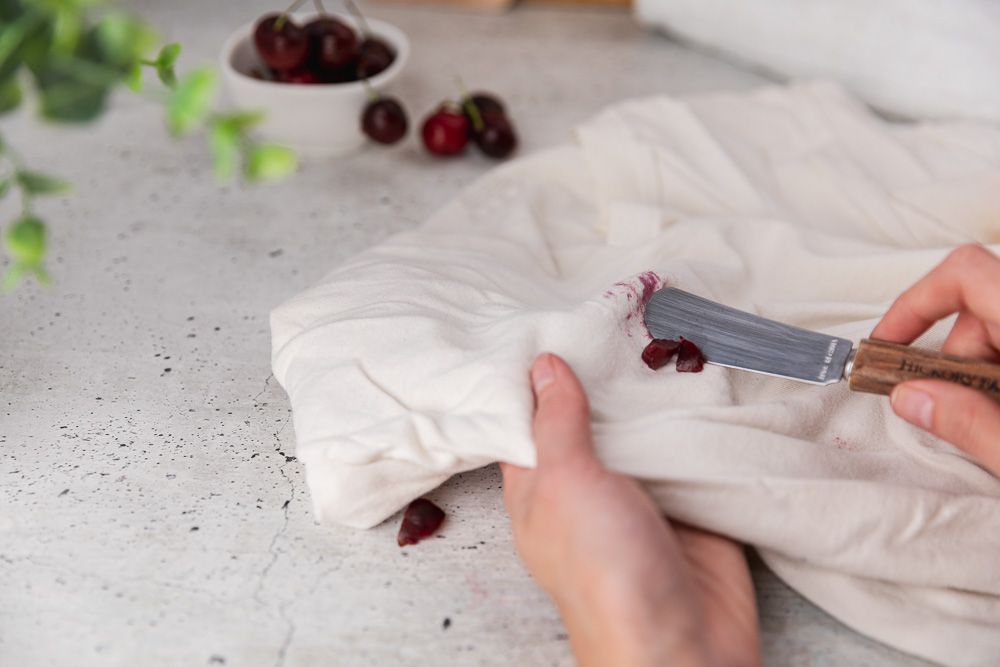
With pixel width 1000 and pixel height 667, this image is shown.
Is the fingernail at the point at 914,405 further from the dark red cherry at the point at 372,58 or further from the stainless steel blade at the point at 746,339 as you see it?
the dark red cherry at the point at 372,58

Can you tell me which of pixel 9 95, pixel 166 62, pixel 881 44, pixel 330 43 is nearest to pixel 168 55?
pixel 166 62

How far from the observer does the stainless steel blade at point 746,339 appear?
805 millimetres

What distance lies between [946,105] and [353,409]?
3.23 ft

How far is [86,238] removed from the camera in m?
1.20

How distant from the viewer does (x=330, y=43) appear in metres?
1.25

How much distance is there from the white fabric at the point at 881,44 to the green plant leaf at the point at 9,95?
1.20m

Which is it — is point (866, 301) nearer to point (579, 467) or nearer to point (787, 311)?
point (787, 311)

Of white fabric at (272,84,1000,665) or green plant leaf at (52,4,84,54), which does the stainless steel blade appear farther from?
green plant leaf at (52,4,84,54)

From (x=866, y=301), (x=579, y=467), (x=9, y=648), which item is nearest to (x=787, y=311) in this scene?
(x=866, y=301)

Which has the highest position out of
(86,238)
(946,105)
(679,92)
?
(946,105)

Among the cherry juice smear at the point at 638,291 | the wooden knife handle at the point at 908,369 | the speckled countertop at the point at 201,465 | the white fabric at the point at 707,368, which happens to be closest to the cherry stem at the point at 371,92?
the speckled countertop at the point at 201,465

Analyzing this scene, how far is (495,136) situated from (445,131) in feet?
0.23

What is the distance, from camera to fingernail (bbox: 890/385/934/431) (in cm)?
74

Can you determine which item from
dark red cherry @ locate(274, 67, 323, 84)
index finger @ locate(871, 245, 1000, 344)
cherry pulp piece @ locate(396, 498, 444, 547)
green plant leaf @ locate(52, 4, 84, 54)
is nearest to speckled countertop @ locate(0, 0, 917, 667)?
cherry pulp piece @ locate(396, 498, 444, 547)
